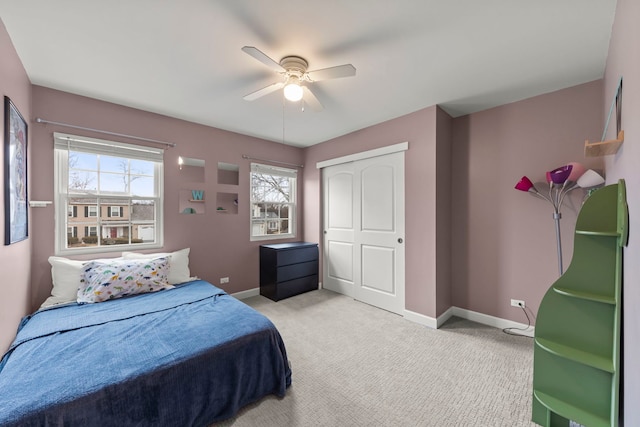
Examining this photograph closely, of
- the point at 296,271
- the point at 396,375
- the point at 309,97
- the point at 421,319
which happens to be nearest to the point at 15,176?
the point at 309,97

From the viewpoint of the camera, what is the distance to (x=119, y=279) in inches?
94.3

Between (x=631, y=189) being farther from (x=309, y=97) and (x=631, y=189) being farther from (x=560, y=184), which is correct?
(x=309, y=97)

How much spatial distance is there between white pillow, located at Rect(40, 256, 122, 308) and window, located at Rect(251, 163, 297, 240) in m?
2.01

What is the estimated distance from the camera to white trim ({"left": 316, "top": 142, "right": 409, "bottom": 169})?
3154mm

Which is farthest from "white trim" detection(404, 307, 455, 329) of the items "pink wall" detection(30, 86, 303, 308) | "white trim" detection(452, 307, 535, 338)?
"pink wall" detection(30, 86, 303, 308)

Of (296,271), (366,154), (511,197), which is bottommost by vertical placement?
(296,271)

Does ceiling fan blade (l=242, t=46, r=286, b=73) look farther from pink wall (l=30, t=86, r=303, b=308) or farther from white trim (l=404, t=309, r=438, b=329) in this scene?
white trim (l=404, t=309, r=438, b=329)

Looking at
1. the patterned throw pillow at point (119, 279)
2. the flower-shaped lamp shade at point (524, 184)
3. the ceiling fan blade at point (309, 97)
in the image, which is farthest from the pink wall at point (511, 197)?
the patterned throw pillow at point (119, 279)

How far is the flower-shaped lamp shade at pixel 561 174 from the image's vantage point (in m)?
2.23

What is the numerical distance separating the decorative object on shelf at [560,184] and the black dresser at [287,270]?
283 cm

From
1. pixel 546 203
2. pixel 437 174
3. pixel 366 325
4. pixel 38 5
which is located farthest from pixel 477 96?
pixel 38 5

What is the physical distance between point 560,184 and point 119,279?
164 inches

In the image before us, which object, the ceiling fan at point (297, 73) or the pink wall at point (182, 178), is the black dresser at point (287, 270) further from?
the ceiling fan at point (297, 73)

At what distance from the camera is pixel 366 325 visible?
2936mm
